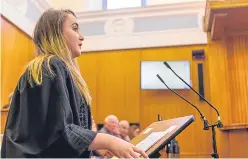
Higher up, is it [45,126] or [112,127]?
[45,126]

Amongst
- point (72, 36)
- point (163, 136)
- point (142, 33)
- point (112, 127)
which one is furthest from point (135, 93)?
point (163, 136)

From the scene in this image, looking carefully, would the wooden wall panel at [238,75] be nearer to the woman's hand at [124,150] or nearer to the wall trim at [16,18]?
the woman's hand at [124,150]

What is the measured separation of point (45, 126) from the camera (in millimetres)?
1215

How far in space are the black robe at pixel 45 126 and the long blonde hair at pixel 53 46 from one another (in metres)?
0.09

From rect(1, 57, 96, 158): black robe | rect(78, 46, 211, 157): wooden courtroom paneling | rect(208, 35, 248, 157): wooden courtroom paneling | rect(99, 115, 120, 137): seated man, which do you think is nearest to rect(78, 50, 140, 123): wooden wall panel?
rect(78, 46, 211, 157): wooden courtroom paneling

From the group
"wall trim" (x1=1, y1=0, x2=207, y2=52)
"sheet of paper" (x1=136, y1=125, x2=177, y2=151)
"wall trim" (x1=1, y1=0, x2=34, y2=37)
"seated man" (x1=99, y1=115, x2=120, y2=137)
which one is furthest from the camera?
"wall trim" (x1=1, y1=0, x2=207, y2=52)

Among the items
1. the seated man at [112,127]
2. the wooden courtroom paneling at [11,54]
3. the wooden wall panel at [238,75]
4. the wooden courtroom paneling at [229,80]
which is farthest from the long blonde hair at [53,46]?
the wooden courtroom paneling at [11,54]

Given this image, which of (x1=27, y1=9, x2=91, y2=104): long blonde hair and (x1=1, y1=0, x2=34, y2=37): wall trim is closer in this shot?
(x1=27, y1=9, x2=91, y2=104): long blonde hair

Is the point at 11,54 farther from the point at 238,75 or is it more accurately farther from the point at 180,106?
the point at 238,75

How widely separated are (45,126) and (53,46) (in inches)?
14.5

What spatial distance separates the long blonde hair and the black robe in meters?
0.09

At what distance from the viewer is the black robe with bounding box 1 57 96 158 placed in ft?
3.94

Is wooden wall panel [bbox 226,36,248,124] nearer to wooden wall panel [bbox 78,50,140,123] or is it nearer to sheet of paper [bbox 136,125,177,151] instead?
sheet of paper [bbox 136,125,177,151]

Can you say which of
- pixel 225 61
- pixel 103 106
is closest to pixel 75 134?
pixel 225 61
